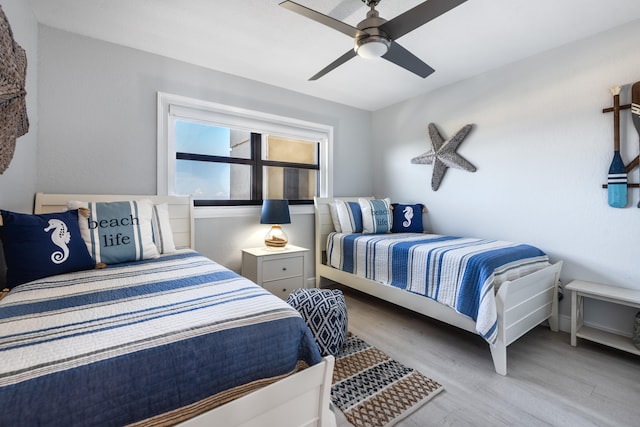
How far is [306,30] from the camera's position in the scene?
2168mm

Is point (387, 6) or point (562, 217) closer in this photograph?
point (387, 6)

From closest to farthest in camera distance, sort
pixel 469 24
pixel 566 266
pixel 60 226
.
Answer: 1. pixel 60 226
2. pixel 469 24
3. pixel 566 266

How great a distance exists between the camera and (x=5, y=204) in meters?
1.59

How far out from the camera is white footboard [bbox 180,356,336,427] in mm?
809

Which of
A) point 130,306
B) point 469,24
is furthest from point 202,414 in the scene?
point 469,24

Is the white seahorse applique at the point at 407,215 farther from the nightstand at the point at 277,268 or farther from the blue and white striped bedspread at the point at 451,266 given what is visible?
the nightstand at the point at 277,268

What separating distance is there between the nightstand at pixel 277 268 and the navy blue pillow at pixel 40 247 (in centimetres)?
126

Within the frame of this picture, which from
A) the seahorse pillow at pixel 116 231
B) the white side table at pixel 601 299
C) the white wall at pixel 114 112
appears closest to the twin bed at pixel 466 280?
the white side table at pixel 601 299

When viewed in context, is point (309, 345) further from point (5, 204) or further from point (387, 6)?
point (387, 6)

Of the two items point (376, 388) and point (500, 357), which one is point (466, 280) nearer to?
point (500, 357)

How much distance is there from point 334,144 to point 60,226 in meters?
2.83

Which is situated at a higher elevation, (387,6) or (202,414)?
(387,6)

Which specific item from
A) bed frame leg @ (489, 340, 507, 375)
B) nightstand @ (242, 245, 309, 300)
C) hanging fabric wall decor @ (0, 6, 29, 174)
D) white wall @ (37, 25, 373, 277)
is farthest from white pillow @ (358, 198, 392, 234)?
hanging fabric wall decor @ (0, 6, 29, 174)

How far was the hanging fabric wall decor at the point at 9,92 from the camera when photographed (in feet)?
4.09
